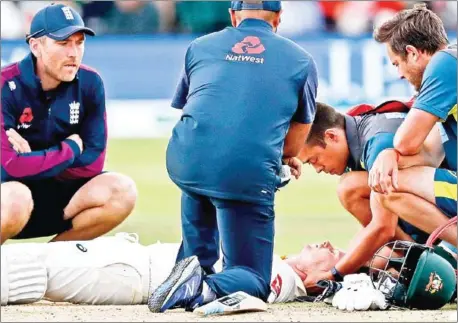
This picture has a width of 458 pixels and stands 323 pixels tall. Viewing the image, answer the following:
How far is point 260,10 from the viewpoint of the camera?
5.77 m

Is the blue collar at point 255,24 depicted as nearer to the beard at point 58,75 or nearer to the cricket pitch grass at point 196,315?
the cricket pitch grass at point 196,315

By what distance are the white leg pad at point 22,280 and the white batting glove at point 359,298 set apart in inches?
57.2

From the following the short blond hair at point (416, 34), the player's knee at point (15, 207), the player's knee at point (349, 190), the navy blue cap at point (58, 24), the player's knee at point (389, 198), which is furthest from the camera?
the navy blue cap at point (58, 24)

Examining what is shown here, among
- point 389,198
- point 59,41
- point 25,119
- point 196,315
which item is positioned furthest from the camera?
point 25,119

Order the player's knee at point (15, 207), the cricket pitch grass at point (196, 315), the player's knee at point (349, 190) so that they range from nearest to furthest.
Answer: the cricket pitch grass at point (196, 315), the player's knee at point (349, 190), the player's knee at point (15, 207)

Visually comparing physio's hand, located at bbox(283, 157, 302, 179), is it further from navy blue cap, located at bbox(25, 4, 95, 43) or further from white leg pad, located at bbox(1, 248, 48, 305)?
navy blue cap, located at bbox(25, 4, 95, 43)

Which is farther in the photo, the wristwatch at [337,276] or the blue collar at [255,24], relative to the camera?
the wristwatch at [337,276]

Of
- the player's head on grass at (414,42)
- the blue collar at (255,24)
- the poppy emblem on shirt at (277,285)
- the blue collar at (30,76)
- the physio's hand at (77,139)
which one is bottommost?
the poppy emblem on shirt at (277,285)

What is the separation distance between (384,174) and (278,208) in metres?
5.22

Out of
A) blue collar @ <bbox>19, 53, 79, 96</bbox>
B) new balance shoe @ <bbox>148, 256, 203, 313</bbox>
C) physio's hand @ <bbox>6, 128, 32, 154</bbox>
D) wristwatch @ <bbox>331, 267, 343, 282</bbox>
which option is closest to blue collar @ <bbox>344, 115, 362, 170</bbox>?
wristwatch @ <bbox>331, 267, 343, 282</bbox>

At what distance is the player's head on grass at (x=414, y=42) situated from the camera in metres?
6.14

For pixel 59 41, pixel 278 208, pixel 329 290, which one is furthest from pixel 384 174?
pixel 278 208

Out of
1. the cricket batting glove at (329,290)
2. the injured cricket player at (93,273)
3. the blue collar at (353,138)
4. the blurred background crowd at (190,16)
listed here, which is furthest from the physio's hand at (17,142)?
the blurred background crowd at (190,16)

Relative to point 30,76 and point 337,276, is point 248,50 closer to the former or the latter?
point 337,276
